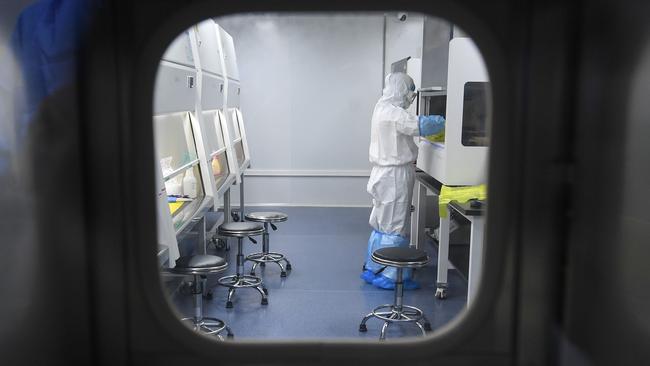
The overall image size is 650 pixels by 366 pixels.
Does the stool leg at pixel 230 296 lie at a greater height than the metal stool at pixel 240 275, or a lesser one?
lesser

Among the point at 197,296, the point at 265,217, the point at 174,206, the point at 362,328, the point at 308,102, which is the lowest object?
the point at 362,328

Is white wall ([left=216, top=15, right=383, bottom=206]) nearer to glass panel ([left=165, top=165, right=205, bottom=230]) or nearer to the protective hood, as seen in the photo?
the protective hood

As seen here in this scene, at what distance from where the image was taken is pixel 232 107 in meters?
5.28

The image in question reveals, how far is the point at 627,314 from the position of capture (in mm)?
1123

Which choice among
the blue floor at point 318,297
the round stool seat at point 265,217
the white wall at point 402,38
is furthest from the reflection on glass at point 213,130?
the white wall at point 402,38

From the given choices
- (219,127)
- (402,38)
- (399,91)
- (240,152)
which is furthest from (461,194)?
(402,38)

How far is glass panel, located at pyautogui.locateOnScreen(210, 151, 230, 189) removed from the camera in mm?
4057

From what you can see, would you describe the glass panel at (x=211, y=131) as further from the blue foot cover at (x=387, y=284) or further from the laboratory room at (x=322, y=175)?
the blue foot cover at (x=387, y=284)

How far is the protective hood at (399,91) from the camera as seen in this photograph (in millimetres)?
4234

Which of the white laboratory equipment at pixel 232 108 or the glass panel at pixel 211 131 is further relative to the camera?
the white laboratory equipment at pixel 232 108

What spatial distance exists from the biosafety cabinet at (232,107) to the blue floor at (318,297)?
0.91 meters

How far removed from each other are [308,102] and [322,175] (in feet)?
3.01

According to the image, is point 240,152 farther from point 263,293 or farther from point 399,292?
point 399,292

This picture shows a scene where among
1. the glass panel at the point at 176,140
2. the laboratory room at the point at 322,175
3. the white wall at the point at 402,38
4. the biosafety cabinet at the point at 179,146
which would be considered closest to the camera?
the biosafety cabinet at the point at 179,146
